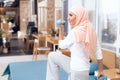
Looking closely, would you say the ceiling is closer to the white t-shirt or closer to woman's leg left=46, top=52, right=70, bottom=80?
woman's leg left=46, top=52, right=70, bottom=80

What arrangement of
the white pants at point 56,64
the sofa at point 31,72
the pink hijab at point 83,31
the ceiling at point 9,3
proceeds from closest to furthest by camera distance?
1. the pink hijab at point 83,31
2. the white pants at point 56,64
3. the sofa at point 31,72
4. the ceiling at point 9,3

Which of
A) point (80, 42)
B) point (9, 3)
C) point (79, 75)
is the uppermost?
point (9, 3)

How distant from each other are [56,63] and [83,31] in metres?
0.62

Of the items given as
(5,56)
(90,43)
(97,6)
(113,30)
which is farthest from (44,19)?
(90,43)

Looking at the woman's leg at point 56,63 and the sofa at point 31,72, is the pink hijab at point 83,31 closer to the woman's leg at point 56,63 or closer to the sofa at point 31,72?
the woman's leg at point 56,63

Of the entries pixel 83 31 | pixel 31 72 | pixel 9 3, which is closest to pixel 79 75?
pixel 83 31

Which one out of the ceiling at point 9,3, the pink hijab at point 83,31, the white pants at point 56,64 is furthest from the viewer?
the ceiling at point 9,3

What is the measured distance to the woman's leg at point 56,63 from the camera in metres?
2.52

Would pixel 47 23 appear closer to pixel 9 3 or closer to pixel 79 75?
pixel 9 3

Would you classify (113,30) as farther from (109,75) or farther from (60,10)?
(60,10)

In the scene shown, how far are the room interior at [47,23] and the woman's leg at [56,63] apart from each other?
2.09 ft

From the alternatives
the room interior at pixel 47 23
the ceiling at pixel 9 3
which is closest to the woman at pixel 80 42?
the room interior at pixel 47 23

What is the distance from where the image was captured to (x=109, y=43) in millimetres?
3986

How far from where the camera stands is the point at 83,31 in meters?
2.14
